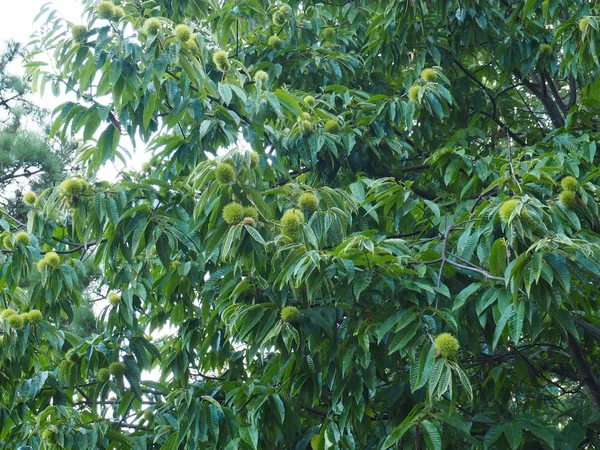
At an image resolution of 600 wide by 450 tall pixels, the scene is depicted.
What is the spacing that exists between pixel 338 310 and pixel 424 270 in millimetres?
314

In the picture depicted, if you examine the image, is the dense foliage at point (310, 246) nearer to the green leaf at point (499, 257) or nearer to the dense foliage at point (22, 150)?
the green leaf at point (499, 257)

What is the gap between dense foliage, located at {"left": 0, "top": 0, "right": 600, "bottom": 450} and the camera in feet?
7.68

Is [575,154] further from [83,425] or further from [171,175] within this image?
[83,425]

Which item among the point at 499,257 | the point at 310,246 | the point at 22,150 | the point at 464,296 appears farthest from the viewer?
the point at 22,150

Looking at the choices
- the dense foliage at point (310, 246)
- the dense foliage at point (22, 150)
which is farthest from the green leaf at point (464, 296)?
the dense foliage at point (22, 150)

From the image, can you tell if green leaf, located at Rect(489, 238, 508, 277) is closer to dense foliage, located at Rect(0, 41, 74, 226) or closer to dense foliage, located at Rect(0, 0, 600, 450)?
dense foliage, located at Rect(0, 0, 600, 450)

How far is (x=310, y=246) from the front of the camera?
2506mm

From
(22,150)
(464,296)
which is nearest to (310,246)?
(464,296)

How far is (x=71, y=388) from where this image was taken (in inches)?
128

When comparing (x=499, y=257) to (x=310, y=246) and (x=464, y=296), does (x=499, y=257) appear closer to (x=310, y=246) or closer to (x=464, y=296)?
(x=464, y=296)

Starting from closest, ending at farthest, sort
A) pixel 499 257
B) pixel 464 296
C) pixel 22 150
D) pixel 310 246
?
pixel 499 257 < pixel 464 296 < pixel 310 246 < pixel 22 150

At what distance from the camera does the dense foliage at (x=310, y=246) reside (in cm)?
234

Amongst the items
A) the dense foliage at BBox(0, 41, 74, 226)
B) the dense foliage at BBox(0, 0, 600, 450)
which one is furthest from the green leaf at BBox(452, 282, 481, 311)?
Answer: the dense foliage at BBox(0, 41, 74, 226)

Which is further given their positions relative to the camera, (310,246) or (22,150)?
(22,150)
